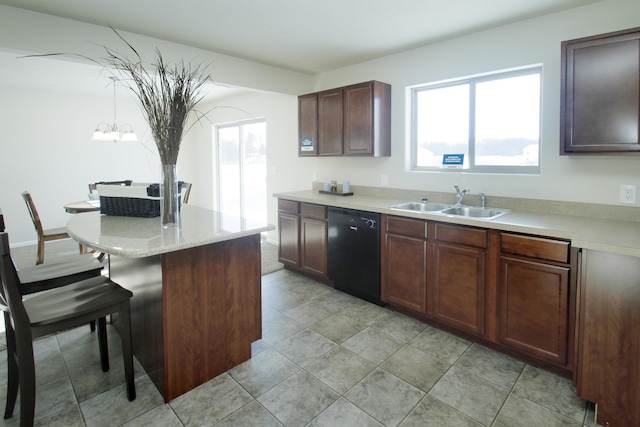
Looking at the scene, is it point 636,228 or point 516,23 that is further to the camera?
point 516,23

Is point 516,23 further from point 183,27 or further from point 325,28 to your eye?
point 183,27

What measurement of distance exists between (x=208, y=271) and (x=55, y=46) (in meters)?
2.22

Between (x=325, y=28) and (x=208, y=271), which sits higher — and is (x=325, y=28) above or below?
above

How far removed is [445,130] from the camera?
3.40m

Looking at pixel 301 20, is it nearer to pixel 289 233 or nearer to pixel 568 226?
pixel 289 233

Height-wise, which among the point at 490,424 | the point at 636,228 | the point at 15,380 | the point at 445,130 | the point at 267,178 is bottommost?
the point at 490,424

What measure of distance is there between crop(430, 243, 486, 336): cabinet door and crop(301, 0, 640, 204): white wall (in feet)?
2.57

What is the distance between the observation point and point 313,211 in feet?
12.1

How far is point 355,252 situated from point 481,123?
1.57 m

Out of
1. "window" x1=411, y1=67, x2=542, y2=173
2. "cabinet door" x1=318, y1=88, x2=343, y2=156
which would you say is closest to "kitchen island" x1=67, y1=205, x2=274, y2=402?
"cabinet door" x1=318, y1=88, x2=343, y2=156

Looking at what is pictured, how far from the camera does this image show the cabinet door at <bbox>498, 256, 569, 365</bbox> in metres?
2.10

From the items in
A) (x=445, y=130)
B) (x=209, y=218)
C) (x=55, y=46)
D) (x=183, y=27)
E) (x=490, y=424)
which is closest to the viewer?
(x=490, y=424)

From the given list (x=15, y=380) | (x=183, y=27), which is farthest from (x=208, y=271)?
(x=183, y=27)

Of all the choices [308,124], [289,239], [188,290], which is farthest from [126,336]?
[308,124]
